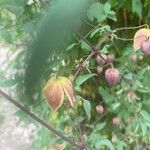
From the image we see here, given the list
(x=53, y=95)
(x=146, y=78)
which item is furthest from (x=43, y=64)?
(x=146, y=78)

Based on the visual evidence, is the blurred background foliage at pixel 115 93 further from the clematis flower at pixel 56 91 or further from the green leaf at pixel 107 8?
the clematis flower at pixel 56 91

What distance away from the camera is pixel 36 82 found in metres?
0.18

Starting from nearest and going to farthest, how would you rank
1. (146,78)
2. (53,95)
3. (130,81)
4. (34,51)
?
(34,51)
(53,95)
(130,81)
(146,78)

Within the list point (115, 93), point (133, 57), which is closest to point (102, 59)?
point (133, 57)

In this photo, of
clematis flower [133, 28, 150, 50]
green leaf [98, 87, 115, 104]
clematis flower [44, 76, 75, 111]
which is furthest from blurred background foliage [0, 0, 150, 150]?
clematis flower [44, 76, 75, 111]

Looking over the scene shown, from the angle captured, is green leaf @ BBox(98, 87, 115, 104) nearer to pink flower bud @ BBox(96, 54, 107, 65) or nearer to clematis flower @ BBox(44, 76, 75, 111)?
pink flower bud @ BBox(96, 54, 107, 65)

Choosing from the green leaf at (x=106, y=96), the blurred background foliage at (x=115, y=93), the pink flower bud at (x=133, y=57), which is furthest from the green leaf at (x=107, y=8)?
the green leaf at (x=106, y=96)

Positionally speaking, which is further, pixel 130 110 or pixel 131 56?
pixel 130 110

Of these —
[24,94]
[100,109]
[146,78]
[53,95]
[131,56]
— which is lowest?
[100,109]

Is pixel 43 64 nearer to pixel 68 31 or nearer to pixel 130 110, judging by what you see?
pixel 68 31

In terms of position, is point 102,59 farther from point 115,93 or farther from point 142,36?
point 115,93

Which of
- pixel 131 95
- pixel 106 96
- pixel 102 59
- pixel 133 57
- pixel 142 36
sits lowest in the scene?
pixel 106 96

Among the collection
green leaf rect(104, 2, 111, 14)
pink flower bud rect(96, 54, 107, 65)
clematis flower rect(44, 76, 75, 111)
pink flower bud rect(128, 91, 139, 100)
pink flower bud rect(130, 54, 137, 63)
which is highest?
clematis flower rect(44, 76, 75, 111)

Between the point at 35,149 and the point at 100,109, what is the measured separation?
0.97ft
